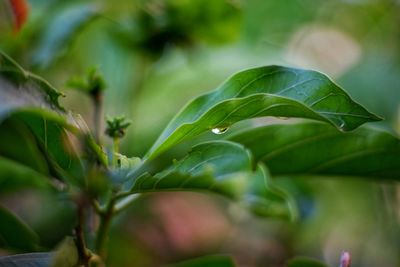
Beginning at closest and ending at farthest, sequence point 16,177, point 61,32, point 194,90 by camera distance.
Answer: point 16,177 < point 61,32 < point 194,90

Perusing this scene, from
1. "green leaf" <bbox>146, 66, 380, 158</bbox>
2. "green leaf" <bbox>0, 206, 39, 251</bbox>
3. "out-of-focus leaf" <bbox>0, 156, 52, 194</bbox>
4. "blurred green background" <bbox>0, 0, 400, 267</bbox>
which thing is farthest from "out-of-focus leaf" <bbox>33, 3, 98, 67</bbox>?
"green leaf" <bbox>146, 66, 380, 158</bbox>

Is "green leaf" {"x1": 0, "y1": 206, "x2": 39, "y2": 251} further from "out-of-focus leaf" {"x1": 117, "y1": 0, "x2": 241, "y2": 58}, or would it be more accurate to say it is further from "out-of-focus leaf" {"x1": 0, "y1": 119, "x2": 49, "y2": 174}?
"out-of-focus leaf" {"x1": 117, "y1": 0, "x2": 241, "y2": 58}

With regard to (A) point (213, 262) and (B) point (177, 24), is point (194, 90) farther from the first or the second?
(A) point (213, 262)

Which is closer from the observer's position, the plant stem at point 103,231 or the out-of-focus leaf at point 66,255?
the out-of-focus leaf at point 66,255

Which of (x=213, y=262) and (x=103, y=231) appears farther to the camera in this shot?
(x=213, y=262)

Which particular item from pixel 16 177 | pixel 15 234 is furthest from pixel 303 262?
pixel 16 177

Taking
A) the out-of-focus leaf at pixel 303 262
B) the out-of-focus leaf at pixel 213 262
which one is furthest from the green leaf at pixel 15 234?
the out-of-focus leaf at pixel 303 262

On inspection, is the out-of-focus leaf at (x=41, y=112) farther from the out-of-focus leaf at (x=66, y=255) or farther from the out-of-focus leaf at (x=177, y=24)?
the out-of-focus leaf at (x=177, y=24)
